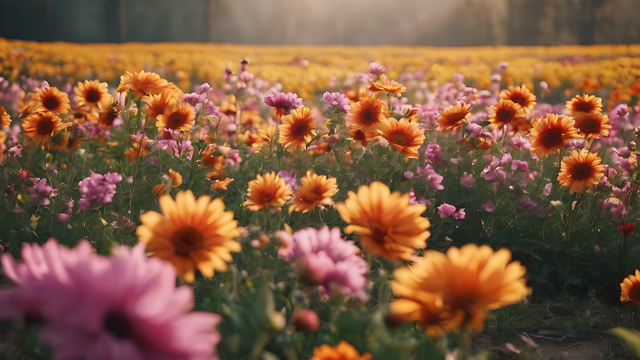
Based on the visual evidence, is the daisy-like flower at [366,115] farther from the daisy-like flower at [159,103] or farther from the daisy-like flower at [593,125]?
the daisy-like flower at [593,125]

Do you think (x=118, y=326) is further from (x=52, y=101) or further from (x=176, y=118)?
(x=52, y=101)

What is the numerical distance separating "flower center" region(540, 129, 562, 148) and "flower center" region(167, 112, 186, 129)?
1.71 metres

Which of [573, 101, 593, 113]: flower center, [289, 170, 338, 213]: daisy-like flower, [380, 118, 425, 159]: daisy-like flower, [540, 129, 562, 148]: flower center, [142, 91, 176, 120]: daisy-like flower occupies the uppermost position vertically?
[142, 91, 176, 120]: daisy-like flower

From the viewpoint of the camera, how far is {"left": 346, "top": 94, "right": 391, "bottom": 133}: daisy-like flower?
2.08 m

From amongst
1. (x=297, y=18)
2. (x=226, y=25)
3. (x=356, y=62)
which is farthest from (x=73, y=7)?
(x=356, y=62)

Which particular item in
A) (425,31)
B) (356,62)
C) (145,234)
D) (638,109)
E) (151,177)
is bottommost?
(145,234)

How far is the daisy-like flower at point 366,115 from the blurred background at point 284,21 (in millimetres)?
11928

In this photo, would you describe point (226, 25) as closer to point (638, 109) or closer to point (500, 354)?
point (638, 109)

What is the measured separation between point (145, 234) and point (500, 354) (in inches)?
58.4

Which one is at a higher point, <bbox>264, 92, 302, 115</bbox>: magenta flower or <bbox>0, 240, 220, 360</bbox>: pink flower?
<bbox>264, 92, 302, 115</bbox>: magenta flower

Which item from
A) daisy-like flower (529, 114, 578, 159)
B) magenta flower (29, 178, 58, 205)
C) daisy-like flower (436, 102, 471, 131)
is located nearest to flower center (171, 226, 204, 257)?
magenta flower (29, 178, 58, 205)

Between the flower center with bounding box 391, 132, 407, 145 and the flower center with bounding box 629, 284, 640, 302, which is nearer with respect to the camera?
the flower center with bounding box 629, 284, 640, 302

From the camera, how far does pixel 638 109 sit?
402 centimetres

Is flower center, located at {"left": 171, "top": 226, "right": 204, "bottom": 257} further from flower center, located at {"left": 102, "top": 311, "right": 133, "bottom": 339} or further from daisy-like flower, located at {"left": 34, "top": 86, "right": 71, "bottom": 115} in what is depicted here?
daisy-like flower, located at {"left": 34, "top": 86, "right": 71, "bottom": 115}
